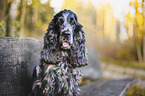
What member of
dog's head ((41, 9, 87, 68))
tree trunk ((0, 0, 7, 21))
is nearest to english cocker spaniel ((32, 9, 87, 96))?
dog's head ((41, 9, 87, 68))

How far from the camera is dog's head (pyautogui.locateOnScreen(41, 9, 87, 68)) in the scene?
2.11 meters

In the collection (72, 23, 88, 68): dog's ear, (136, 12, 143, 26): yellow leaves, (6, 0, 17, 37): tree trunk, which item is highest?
(136, 12, 143, 26): yellow leaves

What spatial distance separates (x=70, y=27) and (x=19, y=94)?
60.4 inches

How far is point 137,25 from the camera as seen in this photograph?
14.9m

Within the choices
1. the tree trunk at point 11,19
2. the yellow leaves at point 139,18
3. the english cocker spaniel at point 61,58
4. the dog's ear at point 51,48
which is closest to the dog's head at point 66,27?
the english cocker spaniel at point 61,58

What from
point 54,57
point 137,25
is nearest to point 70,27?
point 54,57

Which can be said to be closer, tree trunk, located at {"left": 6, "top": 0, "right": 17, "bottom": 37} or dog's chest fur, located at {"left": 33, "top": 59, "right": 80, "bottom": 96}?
dog's chest fur, located at {"left": 33, "top": 59, "right": 80, "bottom": 96}

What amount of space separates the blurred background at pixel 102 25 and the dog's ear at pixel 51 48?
10.6 inches

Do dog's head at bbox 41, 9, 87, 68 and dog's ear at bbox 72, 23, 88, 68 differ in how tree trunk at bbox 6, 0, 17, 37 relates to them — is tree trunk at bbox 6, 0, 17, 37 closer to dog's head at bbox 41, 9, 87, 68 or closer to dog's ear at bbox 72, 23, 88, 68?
dog's head at bbox 41, 9, 87, 68

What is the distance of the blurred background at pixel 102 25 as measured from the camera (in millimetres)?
5180

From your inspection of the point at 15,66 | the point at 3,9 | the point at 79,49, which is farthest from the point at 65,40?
the point at 3,9

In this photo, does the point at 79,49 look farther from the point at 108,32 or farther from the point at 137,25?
the point at 108,32

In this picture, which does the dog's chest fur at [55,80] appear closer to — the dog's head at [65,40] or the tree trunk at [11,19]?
the dog's head at [65,40]

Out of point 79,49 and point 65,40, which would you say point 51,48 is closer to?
point 65,40
